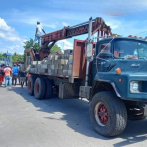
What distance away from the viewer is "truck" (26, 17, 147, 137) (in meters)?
4.24

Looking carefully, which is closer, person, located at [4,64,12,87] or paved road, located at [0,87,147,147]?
paved road, located at [0,87,147,147]

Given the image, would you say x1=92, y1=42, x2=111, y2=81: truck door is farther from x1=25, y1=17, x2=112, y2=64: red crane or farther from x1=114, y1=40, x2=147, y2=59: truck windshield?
x1=25, y1=17, x2=112, y2=64: red crane

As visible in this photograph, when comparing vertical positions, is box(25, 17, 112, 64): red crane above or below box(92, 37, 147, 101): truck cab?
above

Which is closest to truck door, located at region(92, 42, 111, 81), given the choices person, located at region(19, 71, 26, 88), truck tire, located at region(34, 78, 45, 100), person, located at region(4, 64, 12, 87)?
truck tire, located at region(34, 78, 45, 100)

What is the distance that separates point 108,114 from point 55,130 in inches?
57.9

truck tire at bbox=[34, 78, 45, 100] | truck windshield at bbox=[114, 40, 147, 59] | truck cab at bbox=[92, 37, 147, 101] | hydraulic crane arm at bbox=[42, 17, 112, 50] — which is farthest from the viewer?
truck tire at bbox=[34, 78, 45, 100]

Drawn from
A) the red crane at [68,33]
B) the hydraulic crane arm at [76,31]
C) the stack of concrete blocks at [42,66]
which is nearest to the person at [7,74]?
the red crane at [68,33]

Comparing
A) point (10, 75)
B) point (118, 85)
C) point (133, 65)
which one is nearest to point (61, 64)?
point (133, 65)

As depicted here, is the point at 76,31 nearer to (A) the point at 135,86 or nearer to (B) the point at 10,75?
(A) the point at 135,86

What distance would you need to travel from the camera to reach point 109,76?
4.65 meters

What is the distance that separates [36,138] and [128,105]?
241 cm

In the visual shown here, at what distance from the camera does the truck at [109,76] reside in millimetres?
4242

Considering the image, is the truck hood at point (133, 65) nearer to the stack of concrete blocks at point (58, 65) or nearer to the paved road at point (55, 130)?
the paved road at point (55, 130)

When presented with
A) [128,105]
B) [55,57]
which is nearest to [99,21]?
[55,57]
